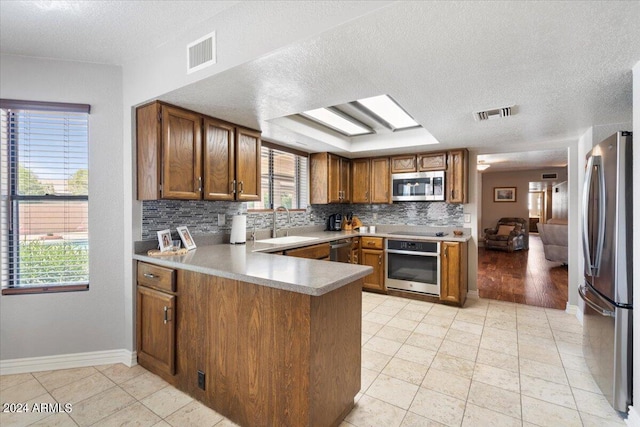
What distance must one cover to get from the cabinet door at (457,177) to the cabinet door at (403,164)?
50 centimetres

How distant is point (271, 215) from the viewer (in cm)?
397

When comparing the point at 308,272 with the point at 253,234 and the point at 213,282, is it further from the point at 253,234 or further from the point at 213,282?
the point at 253,234

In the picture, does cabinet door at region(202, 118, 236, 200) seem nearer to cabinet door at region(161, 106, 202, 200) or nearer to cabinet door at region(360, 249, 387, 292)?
cabinet door at region(161, 106, 202, 200)

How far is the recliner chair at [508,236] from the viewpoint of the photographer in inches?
338

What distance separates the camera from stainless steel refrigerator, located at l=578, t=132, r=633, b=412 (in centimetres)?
180

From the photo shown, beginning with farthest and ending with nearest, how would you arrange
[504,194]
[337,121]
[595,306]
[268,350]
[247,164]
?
1. [504,194]
2. [337,121]
3. [247,164]
4. [595,306]
5. [268,350]

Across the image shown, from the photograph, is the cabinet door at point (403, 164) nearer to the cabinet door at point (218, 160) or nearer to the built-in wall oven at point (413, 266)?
the built-in wall oven at point (413, 266)

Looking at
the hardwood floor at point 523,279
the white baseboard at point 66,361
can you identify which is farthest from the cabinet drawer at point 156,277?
the hardwood floor at point 523,279

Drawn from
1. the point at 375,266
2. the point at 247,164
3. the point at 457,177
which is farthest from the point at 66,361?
the point at 457,177

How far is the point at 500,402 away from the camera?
6.55 feet

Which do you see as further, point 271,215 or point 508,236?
point 508,236

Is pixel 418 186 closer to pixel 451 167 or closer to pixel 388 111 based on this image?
pixel 451 167

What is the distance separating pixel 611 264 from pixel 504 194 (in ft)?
30.0

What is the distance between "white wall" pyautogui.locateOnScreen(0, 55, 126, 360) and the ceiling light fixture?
1829 mm
